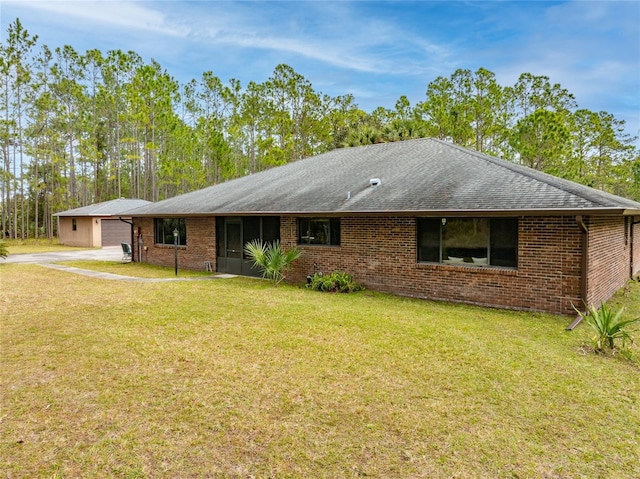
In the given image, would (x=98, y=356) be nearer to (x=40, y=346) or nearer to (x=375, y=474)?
(x=40, y=346)

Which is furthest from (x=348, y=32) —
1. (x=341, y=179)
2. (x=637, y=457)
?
(x=637, y=457)

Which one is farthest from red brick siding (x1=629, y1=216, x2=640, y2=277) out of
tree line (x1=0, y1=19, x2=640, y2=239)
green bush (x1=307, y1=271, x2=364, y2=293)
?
green bush (x1=307, y1=271, x2=364, y2=293)

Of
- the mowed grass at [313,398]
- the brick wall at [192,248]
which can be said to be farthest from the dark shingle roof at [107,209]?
the mowed grass at [313,398]

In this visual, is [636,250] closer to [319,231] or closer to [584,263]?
[584,263]

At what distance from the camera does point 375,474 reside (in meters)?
3.02

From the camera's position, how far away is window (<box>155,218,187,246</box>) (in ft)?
52.5

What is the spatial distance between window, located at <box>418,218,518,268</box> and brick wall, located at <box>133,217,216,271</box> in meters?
8.28

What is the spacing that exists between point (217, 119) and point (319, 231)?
29.1m

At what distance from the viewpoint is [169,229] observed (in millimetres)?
16562

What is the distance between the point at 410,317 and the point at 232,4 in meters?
11.5

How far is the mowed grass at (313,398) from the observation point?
10.4 ft

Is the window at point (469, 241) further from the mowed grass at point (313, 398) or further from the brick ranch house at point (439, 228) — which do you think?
the mowed grass at point (313, 398)

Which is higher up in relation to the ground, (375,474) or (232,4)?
(232,4)

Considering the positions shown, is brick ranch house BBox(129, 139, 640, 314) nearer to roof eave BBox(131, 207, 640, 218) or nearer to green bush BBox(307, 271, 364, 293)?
roof eave BBox(131, 207, 640, 218)
